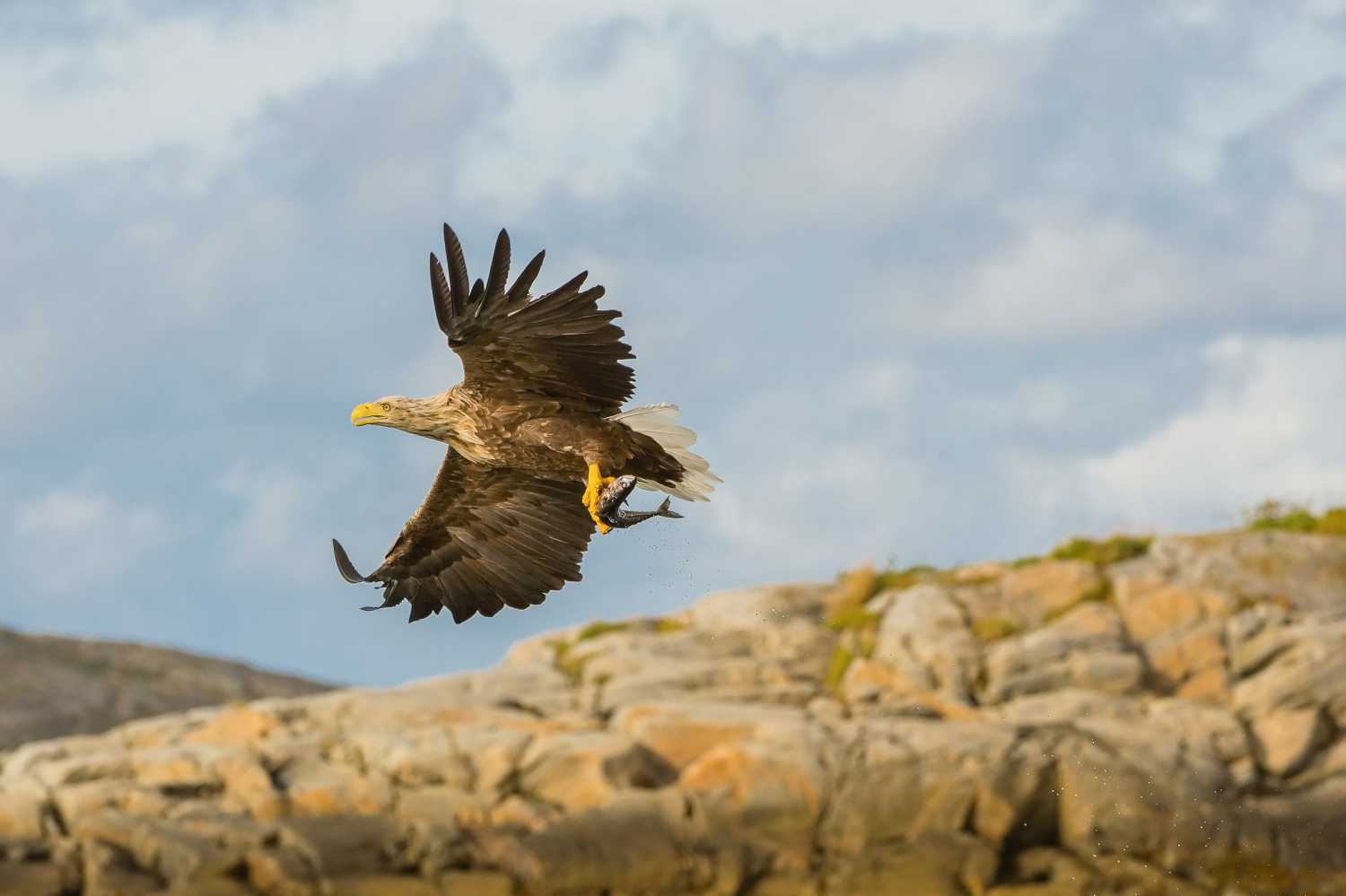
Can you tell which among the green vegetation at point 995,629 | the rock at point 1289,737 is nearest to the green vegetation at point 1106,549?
the green vegetation at point 995,629

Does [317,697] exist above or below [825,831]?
above

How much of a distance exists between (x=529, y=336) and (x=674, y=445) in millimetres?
1314

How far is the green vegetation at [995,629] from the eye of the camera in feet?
72.4

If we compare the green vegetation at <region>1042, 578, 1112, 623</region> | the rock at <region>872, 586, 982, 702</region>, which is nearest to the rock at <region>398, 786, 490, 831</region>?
A: the rock at <region>872, 586, 982, 702</region>

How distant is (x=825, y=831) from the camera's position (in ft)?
61.5

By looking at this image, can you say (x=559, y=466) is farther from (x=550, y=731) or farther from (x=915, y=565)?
(x=915, y=565)

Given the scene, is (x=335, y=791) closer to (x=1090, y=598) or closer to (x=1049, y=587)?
(x=1049, y=587)

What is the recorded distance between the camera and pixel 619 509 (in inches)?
279

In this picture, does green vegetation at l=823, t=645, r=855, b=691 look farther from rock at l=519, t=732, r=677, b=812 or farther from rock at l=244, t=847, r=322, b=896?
rock at l=244, t=847, r=322, b=896

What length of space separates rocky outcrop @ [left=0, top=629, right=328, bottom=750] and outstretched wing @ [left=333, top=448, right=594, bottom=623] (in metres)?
19.4

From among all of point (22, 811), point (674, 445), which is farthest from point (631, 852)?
point (674, 445)

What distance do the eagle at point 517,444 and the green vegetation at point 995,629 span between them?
583 inches

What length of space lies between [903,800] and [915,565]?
6.85m

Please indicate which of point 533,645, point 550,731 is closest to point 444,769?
point 550,731
